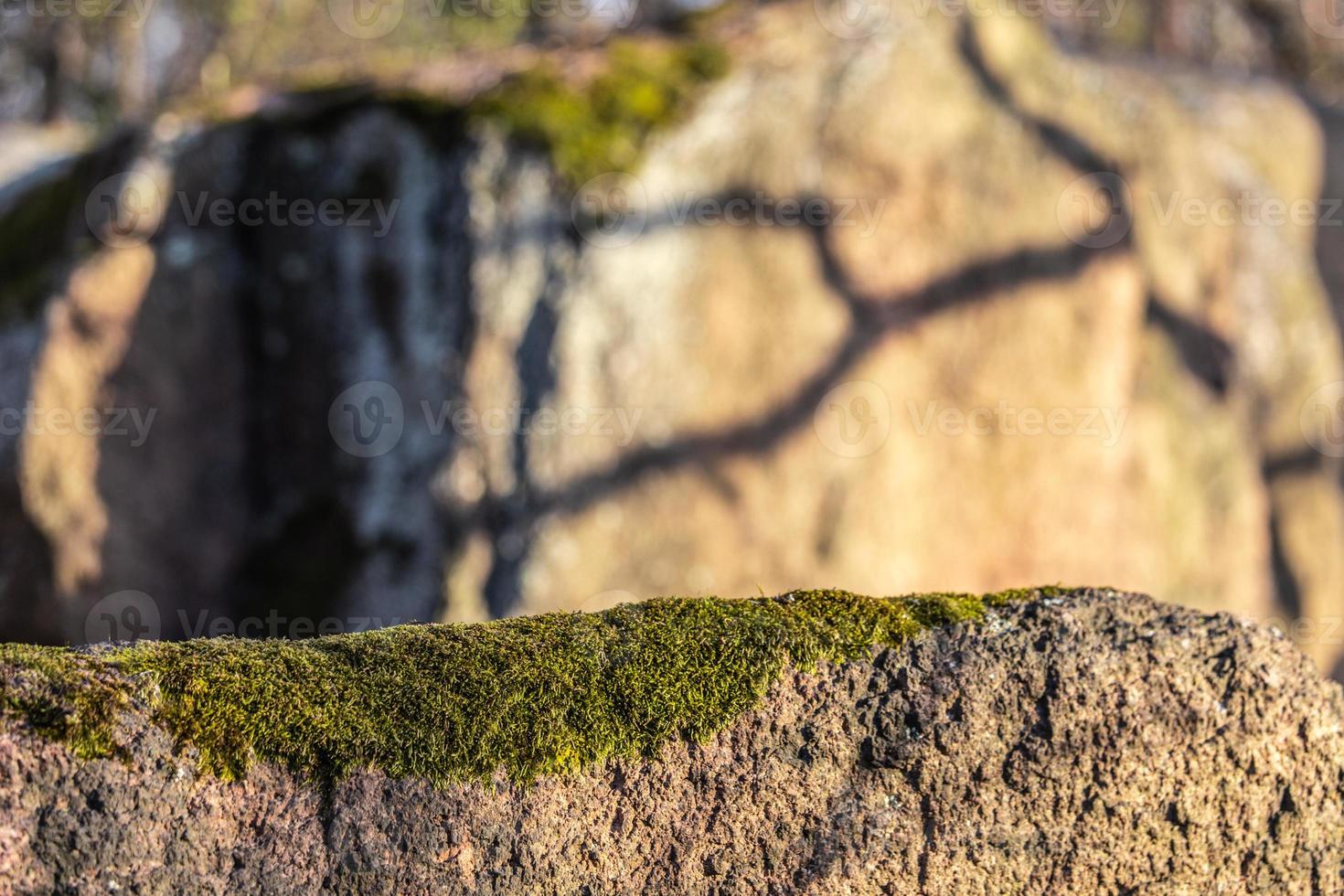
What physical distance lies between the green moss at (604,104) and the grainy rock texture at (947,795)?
396 cm

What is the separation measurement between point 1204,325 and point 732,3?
315cm

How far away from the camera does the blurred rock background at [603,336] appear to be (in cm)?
555

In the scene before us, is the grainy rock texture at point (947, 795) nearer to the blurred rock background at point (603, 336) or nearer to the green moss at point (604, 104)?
the blurred rock background at point (603, 336)

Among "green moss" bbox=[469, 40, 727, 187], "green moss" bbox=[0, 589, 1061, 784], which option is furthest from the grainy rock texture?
"green moss" bbox=[469, 40, 727, 187]

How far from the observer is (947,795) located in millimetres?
2092

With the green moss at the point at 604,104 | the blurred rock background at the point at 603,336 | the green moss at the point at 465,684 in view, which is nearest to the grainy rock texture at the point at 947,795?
the green moss at the point at 465,684

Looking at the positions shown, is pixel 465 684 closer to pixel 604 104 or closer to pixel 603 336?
pixel 603 336

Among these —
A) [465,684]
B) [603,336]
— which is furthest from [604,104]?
[465,684]

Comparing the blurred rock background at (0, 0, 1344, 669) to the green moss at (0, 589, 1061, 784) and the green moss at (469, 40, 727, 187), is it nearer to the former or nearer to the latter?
the green moss at (469, 40, 727, 187)

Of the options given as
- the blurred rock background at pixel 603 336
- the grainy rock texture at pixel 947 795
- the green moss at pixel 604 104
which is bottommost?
the grainy rock texture at pixel 947 795

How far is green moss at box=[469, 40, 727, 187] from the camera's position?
5715 millimetres

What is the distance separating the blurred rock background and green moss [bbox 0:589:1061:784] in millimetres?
3317

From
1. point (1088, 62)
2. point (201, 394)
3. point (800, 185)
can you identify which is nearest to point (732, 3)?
point (800, 185)

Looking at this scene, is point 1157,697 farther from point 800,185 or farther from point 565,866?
point 800,185
